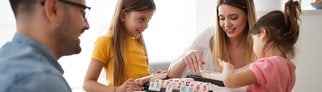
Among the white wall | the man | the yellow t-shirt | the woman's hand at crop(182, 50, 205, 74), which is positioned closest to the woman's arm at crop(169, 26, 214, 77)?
the woman's hand at crop(182, 50, 205, 74)

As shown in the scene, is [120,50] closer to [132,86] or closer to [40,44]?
[132,86]

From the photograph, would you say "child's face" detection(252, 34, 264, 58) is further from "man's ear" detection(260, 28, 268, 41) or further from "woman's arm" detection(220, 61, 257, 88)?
"woman's arm" detection(220, 61, 257, 88)

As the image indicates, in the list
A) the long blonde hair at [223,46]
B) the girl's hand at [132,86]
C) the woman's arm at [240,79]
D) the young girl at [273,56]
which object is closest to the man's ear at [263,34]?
the young girl at [273,56]

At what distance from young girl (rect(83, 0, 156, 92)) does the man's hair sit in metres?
0.73

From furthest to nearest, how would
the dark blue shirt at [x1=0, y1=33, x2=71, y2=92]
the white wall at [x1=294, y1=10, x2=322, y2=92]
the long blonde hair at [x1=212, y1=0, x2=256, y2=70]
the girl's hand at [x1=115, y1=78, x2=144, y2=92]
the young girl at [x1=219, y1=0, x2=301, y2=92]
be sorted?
the white wall at [x1=294, y1=10, x2=322, y2=92] → the long blonde hair at [x1=212, y1=0, x2=256, y2=70] → the girl's hand at [x1=115, y1=78, x2=144, y2=92] → the young girl at [x1=219, y1=0, x2=301, y2=92] → the dark blue shirt at [x1=0, y1=33, x2=71, y2=92]

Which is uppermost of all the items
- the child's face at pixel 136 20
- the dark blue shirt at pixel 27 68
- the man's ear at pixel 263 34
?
the dark blue shirt at pixel 27 68

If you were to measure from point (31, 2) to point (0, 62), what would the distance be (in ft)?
0.39

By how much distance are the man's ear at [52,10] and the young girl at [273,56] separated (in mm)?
639

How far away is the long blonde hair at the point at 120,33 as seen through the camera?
1.38 metres

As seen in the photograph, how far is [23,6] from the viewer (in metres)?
0.62

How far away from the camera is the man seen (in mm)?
528

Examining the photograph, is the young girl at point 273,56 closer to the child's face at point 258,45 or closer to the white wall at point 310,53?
the child's face at point 258,45

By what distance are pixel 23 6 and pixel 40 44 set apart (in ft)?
0.26

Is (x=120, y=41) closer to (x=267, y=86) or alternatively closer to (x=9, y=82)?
(x=267, y=86)
